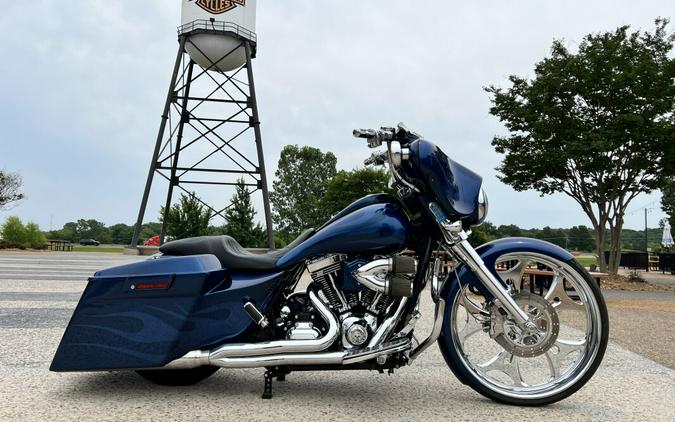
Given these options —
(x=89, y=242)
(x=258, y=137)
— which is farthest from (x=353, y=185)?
(x=89, y=242)

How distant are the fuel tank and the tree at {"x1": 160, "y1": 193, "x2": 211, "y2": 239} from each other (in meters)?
19.5

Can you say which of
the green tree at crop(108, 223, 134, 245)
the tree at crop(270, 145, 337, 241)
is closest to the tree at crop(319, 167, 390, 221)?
the tree at crop(270, 145, 337, 241)

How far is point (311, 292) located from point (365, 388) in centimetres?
79

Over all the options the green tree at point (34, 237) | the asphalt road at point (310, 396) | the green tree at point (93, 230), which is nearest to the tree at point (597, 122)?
the asphalt road at point (310, 396)

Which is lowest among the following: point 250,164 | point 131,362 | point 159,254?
point 131,362

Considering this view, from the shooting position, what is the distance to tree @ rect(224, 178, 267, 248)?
22156 mm

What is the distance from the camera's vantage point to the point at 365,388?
3104 millimetres

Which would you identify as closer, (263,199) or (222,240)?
(222,240)

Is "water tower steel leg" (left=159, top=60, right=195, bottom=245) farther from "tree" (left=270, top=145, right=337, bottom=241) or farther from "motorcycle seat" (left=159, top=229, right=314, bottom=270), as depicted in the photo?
"tree" (left=270, top=145, right=337, bottom=241)

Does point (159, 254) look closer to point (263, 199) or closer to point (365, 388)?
point (365, 388)

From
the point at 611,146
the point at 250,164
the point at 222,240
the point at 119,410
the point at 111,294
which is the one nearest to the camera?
the point at 119,410

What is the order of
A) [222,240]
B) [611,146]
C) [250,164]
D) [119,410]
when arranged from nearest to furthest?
[119,410]
[222,240]
[611,146]
[250,164]

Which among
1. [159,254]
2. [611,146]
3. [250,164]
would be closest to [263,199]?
[250,164]

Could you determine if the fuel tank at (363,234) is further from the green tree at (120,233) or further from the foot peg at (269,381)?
the green tree at (120,233)
